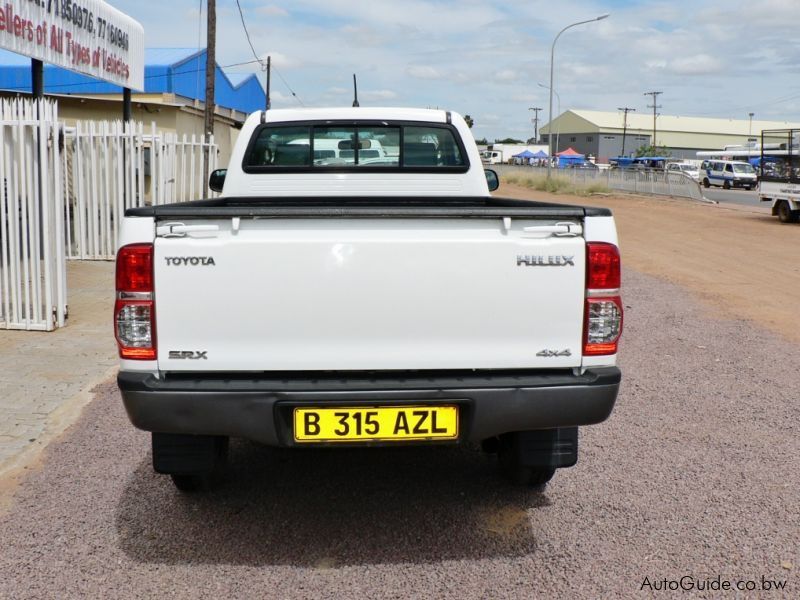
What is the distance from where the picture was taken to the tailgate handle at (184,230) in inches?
123

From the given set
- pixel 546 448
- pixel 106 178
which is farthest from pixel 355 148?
pixel 106 178

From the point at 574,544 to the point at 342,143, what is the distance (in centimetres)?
322

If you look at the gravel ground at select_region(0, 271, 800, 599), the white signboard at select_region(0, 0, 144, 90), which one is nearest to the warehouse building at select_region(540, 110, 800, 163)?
the white signboard at select_region(0, 0, 144, 90)

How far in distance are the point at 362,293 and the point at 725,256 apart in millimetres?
14659

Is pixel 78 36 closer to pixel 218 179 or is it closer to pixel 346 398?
pixel 218 179

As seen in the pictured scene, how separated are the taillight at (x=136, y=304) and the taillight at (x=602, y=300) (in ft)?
5.34

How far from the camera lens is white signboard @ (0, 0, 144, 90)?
11.2 m

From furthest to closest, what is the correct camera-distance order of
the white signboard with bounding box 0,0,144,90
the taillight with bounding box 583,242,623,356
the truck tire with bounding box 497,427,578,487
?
the white signboard with bounding box 0,0,144,90, the truck tire with bounding box 497,427,578,487, the taillight with bounding box 583,242,623,356

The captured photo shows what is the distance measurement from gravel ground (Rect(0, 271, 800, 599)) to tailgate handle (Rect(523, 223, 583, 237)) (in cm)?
131

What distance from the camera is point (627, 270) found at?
46.5ft

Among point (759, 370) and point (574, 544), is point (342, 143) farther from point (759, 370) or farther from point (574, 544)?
point (759, 370)

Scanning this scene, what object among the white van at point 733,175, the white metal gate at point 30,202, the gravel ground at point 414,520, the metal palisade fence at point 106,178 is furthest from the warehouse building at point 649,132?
the gravel ground at point 414,520

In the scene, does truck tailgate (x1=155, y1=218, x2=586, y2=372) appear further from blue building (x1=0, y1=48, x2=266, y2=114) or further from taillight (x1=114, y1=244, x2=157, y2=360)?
blue building (x1=0, y1=48, x2=266, y2=114)

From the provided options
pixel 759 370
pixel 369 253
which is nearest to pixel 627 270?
pixel 759 370
